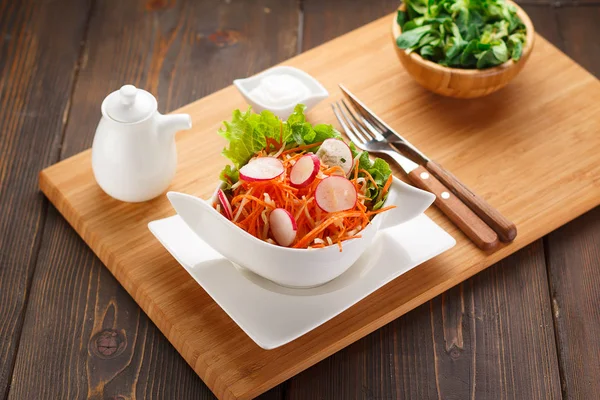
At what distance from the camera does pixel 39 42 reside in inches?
119

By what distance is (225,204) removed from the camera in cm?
202

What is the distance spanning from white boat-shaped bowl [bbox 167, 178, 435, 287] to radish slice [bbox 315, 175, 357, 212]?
0.25ft

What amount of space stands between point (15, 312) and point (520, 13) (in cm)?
175

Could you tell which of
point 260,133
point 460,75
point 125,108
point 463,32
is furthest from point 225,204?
point 463,32

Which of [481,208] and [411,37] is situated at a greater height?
[411,37]

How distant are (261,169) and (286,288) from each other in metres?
0.30

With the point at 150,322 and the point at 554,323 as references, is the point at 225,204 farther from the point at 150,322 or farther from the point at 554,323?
the point at 554,323

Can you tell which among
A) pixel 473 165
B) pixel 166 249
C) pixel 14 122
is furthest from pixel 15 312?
pixel 473 165

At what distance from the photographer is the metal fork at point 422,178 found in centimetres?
225

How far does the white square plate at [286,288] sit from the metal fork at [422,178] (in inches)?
4.5

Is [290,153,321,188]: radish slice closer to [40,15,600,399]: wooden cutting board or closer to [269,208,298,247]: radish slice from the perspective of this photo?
[269,208,298,247]: radish slice

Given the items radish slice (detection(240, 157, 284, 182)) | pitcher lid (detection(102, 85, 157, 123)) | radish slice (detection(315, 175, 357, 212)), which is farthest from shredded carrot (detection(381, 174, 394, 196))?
pitcher lid (detection(102, 85, 157, 123))

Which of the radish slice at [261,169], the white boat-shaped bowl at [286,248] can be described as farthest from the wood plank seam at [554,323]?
the radish slice at [261,169]

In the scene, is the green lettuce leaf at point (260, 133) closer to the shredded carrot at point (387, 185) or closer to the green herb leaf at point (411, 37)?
the shredded carrot at point (387, 185)
